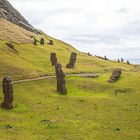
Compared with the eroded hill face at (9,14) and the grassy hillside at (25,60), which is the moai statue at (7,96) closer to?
the grassy hillside at (25,60)

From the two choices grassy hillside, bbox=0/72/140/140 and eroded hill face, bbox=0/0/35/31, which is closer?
grassy hillside, bbox=0/72/140/140

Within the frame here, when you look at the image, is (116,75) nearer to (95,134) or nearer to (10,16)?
(95,134)

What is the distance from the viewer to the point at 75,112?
6731 cm

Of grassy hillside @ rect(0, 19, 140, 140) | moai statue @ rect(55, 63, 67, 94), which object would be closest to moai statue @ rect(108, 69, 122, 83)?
grassy hillside @ rect(0, 19, 140, 140)

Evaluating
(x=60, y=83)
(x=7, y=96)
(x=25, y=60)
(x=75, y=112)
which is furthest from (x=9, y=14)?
(x=75, y=112)

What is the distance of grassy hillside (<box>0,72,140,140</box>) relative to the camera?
55594mm

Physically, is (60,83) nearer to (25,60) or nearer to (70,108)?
(70,108)

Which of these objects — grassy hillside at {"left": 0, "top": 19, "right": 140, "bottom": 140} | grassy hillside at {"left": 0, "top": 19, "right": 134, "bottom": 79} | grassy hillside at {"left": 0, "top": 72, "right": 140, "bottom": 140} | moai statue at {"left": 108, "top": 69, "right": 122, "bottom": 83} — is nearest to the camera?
grassy hillside at {"left": 0, "top": 72, "right": 140, "bottom": 140}

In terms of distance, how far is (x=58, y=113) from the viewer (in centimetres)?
6612

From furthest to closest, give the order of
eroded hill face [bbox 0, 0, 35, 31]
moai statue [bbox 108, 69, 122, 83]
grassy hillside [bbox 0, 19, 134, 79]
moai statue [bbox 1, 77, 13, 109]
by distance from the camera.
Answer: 1. eroded hill face [bbox 0, 0, 35, 31]
2. grassy hillside [bbox 0, 19, 134, 79]
3. moai statue [bbox 108, 69, 122, 83]
4. moai statue [bbox 1, 77, 13, 109]

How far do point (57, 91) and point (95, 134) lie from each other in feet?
93.5

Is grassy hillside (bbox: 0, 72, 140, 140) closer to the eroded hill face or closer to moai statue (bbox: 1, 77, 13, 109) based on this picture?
moai statue (bbox: 1, 77, 13, 109)

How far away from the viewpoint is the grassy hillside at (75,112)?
55594 mm

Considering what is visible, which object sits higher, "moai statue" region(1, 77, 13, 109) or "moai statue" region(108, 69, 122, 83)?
"moai statue" region(108, 69, 122, 83)
